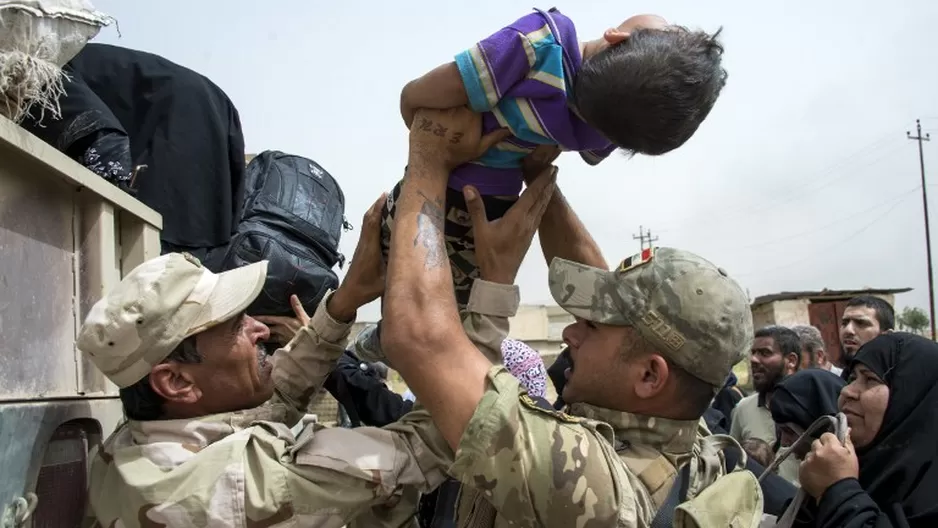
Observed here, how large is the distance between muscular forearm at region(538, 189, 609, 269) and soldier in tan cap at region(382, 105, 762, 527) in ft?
1.17

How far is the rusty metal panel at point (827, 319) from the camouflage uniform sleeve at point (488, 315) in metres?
20.6

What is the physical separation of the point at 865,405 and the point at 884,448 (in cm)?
16

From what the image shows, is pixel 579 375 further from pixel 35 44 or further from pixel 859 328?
pixel 859 328

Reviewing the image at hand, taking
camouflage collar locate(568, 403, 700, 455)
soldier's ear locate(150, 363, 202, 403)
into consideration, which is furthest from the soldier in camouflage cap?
soldier's ear locate(150, 363, 202, 403)

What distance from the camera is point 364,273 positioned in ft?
8.10

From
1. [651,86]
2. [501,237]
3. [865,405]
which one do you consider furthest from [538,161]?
[865,405]

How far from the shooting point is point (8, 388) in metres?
1.80

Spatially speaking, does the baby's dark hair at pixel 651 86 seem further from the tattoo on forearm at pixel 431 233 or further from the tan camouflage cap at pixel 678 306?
the tattoo on forearm at pixel 431 233

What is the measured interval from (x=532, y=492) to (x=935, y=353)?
1894mm

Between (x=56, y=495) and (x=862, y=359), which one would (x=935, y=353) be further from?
(x=56, y=495)

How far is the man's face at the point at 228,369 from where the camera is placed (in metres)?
2.05

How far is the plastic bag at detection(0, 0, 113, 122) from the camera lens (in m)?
1.94

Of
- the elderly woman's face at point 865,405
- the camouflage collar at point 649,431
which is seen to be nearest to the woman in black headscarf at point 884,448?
the elderly woman's face at point 865,405

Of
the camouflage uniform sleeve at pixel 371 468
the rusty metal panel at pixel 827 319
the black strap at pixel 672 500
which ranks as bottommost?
the rusty metal panel at pixel 827 319
